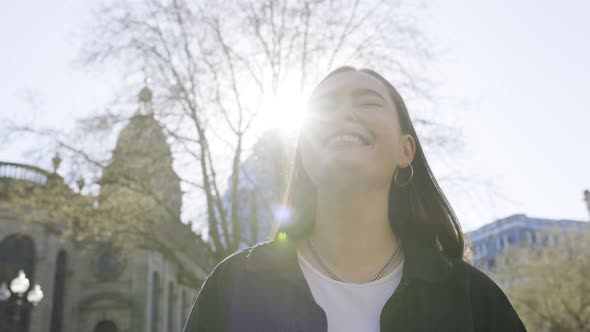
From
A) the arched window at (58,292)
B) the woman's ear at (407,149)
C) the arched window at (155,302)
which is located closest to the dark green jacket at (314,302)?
the woman's ear at (407,149)

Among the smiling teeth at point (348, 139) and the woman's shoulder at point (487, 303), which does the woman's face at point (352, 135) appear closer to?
the smiling teeth at point (348, 139)

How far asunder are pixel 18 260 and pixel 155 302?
9.72 meters

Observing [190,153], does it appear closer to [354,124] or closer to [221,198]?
[221,198]

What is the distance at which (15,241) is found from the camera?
95.2 ft

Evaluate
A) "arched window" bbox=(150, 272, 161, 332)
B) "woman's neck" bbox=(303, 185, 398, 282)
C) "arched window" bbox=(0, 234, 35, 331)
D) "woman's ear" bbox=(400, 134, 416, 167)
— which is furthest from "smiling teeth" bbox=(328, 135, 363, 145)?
"arched window" bbox=(150, 272, 161, 332)

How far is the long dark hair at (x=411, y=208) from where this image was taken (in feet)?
7.69

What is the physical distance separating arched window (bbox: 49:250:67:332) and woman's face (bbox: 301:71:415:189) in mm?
31951

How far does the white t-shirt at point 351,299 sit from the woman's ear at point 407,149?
45cm

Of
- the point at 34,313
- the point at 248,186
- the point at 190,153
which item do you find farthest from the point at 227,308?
the point at 34,313

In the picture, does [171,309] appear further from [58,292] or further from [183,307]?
[58,292]

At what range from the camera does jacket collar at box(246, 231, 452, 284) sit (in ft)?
6.68

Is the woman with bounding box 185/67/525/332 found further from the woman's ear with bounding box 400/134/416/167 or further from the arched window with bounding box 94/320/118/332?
the arched window with bounding box 94/320/118/332

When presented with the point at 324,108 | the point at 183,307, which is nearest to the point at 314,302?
the point at 324,108

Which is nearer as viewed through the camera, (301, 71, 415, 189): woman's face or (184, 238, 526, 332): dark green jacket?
(184, 238, 526, 332): dark green jacket
